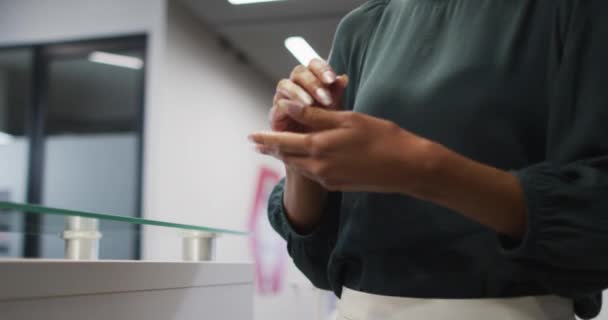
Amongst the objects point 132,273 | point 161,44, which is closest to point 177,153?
point 161,44

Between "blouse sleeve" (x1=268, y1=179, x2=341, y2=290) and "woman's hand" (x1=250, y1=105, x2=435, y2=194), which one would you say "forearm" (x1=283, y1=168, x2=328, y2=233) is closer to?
"blouse sleeve" (x1=268, y1=179, x2=341, y2=290)

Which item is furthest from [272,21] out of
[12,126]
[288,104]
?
[288,104]

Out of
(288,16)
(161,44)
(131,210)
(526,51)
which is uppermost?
(288,16)

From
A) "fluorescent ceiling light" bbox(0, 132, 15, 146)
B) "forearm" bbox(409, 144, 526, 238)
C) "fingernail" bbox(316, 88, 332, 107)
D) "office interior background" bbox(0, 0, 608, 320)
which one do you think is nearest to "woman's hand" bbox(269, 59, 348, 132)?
"fingernail" bbox(316, 88, 332, 107)

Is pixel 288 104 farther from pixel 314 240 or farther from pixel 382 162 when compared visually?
pixel 314 240

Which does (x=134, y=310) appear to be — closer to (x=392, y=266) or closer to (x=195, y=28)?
(x=392, y=266)

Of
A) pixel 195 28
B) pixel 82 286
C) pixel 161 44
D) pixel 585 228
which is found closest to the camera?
pixel 585 228

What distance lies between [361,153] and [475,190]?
0.07m

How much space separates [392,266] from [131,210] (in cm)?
283

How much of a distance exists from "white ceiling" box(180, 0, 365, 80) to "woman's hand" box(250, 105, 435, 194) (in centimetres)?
277

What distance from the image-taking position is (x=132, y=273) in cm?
69

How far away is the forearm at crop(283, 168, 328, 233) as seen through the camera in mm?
473

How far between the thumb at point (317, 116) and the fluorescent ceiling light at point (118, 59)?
9.55ft

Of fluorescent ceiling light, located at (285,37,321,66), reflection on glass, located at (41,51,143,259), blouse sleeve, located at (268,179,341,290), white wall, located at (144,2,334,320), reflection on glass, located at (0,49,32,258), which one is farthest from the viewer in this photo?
reflection on glass, located at (0,49,32,258)
